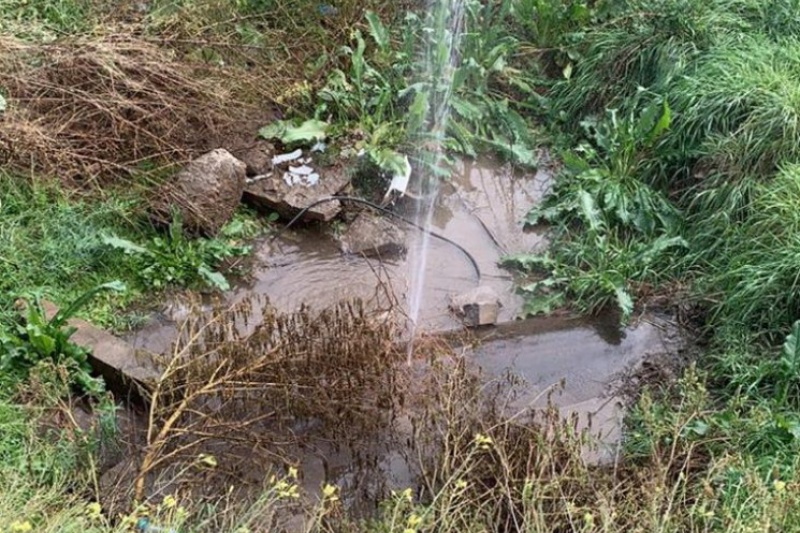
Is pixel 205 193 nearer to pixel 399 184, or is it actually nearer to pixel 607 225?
pixel 399 184

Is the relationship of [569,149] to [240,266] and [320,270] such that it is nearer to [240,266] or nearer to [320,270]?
[320,270]

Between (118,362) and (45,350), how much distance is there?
0.33 metres

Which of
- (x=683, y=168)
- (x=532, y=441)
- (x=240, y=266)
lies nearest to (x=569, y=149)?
(x=683, y=168)

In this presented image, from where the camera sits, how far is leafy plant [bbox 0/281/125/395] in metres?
3.88

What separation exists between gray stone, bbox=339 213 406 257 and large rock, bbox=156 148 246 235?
72cm

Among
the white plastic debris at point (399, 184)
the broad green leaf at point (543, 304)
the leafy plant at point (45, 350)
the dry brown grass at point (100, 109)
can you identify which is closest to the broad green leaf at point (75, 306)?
the leafy plant at point (45, 350)

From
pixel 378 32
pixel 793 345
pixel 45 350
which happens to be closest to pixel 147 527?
pixel 45 350

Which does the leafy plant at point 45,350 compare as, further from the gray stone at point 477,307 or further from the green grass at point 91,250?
the gray stone at point 477,307

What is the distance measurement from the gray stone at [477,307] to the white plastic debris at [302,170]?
1295 mm

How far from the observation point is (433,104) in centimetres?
584

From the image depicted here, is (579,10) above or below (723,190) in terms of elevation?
above

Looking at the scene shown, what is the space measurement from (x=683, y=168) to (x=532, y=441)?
2.57 m

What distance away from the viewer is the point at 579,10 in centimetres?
623

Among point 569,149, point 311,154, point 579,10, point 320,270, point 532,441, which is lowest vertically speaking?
point 532,441
